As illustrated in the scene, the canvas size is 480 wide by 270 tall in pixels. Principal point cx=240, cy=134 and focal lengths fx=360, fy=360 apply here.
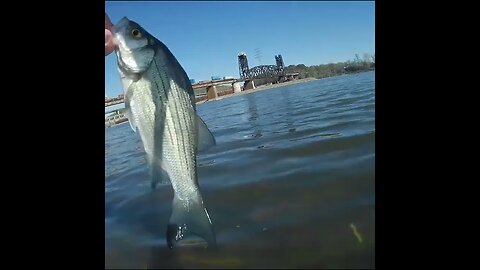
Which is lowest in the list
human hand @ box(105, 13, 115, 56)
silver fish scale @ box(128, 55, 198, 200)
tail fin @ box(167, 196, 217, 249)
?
tail fin @ box(167, 196, 217, 249)

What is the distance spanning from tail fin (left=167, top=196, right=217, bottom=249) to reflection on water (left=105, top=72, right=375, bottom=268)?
0.88 m

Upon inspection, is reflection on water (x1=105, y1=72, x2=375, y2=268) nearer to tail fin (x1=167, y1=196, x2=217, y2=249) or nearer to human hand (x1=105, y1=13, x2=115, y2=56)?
tail fin (x1=167, y1=196, x2=217, y2=249)

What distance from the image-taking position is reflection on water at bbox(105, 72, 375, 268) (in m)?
3.90

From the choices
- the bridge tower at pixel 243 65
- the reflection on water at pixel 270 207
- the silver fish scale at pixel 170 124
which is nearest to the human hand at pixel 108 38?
the silver fish scale at pixel 170 124

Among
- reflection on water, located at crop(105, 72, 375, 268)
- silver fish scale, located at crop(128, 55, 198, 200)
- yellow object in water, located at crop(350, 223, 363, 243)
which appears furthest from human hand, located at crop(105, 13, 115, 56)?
yellow object in water, located at crop(350, 223, 363, 243)

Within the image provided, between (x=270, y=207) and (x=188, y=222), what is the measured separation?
3.30m

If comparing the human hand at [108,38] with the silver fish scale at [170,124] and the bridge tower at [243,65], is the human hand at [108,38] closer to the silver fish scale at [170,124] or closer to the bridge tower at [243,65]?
the silver fish scale at [170,124]

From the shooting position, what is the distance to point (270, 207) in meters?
4.87

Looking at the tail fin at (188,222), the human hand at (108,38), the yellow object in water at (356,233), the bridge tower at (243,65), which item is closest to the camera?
the human hand at (108,38)

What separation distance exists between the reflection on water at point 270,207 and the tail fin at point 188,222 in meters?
0.88

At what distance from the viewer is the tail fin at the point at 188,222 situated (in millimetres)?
1663

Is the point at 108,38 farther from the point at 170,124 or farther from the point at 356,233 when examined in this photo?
the point at 356,233
